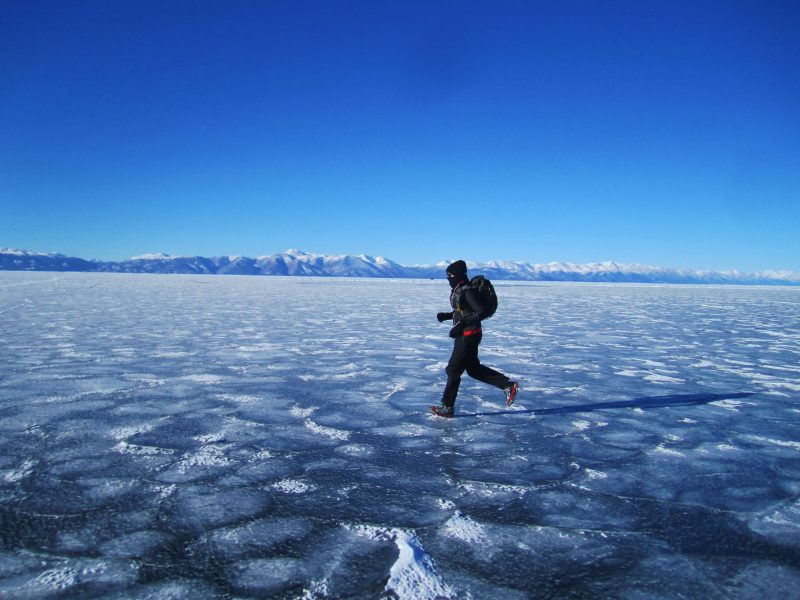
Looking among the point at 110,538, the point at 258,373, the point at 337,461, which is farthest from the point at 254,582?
the point at 258,373

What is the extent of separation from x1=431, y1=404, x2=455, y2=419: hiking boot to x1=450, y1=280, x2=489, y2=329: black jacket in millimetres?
802

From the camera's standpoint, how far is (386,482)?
3.09 meters

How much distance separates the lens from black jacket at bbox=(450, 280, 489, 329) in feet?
14.0

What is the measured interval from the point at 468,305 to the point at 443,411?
1.05 m

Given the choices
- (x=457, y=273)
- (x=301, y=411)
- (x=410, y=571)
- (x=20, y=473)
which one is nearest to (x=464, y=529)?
(x=410, y=571)

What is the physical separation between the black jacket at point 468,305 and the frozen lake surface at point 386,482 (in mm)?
953

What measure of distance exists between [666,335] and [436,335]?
5462 millimetres

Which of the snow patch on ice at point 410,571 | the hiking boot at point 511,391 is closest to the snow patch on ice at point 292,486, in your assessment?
the snow patch on ice at point 410,571

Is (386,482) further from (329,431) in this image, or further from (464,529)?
(329,431)

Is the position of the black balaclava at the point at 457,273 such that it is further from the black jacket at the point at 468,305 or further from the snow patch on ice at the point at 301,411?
the snow patch on ice at the point at 301,411

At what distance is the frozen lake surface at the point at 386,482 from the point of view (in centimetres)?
210

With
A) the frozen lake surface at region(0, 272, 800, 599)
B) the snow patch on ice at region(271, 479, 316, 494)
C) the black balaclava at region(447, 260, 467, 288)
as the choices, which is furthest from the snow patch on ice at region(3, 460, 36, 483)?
the black balaclava at region(447, 260, 467, 288)

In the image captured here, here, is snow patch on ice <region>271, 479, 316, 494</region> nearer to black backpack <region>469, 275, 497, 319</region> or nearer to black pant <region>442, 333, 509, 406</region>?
black pant <region>442, 333, 509, 406</region>

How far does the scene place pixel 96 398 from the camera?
195 inches
